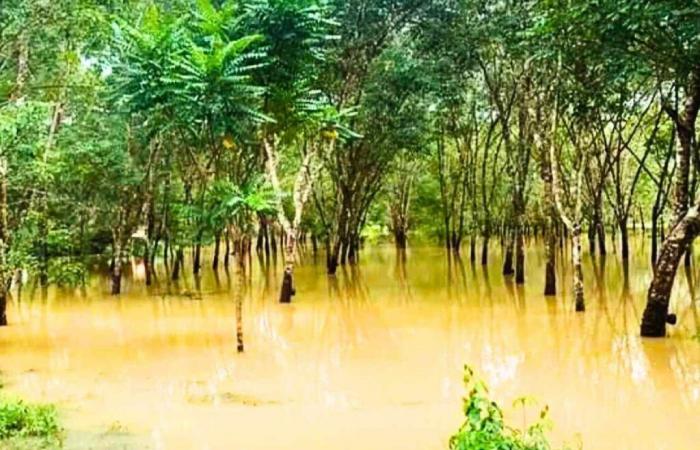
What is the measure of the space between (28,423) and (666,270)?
9.30 m

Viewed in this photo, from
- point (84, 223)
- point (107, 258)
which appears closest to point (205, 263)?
point (107, 258)

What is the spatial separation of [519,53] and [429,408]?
10860 millimetres

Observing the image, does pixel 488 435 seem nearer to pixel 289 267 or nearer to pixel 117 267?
pixel 289 267

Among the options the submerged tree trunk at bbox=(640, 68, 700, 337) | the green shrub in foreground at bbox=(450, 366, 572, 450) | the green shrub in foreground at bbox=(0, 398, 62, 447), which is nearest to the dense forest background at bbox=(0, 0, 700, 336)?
the submerged tree trunk at bbox=(640, 68, 700, 337)

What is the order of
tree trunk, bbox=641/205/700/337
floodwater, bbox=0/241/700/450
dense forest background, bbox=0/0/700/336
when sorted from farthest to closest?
dense forest background, bbox=0/0/700/336 → tree trunk, bbox=641/205/700/337 → floodwater, bbox=0/241/700/450

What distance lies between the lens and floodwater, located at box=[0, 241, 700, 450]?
803cm

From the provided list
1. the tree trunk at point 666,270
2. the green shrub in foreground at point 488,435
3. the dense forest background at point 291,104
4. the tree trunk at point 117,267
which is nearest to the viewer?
the green shrub in foreground at point 488,435

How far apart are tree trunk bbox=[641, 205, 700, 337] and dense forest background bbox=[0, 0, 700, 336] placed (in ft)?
0.11

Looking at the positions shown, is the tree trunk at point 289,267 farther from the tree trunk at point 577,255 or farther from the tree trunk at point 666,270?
the tree trunk at point 666,270

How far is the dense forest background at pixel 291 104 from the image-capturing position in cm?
1217

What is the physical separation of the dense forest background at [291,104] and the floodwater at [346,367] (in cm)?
143

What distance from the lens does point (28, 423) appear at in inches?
309

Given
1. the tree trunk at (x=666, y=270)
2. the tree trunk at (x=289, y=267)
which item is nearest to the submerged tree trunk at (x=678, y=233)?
A: the tree trunk at (x=666, y=270)

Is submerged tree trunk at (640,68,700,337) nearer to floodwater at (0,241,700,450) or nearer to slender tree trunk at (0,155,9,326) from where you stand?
floodwater at (0,241,700,450)
